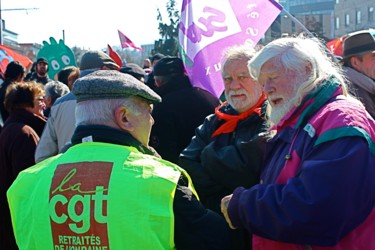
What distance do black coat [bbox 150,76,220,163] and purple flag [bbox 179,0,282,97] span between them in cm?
43

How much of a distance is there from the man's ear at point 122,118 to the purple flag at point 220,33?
81.3 inches

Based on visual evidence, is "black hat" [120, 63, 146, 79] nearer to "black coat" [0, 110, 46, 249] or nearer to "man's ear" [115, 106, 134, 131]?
"black coat" [0, 110, 46, 249]

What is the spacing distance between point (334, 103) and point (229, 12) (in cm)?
229

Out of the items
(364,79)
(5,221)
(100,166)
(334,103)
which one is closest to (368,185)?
(334,103)

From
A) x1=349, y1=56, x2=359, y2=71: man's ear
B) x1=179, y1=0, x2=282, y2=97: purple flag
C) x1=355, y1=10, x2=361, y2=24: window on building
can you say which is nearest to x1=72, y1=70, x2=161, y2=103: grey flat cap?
x1=179, y1=0, x2=282, y2=97: purple flag

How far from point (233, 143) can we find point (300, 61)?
3.22 ft

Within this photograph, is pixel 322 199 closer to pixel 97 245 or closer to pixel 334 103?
pixel 334 103

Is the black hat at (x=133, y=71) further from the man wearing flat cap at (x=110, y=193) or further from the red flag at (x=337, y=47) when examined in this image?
the red flag at (x=337, y=47)

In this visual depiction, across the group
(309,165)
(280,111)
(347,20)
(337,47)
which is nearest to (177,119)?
(280,111)

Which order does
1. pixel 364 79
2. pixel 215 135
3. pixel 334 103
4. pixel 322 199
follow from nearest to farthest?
1. pixel 322 199
2. pixel 334 103
3. pixel 215 135
4. pixel 364 79

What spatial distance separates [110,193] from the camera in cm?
220

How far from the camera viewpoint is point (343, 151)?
2.22 metres

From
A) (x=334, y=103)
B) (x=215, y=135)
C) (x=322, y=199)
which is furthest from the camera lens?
(x=215, y=135)

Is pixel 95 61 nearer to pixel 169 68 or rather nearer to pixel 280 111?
pixel 169 68
